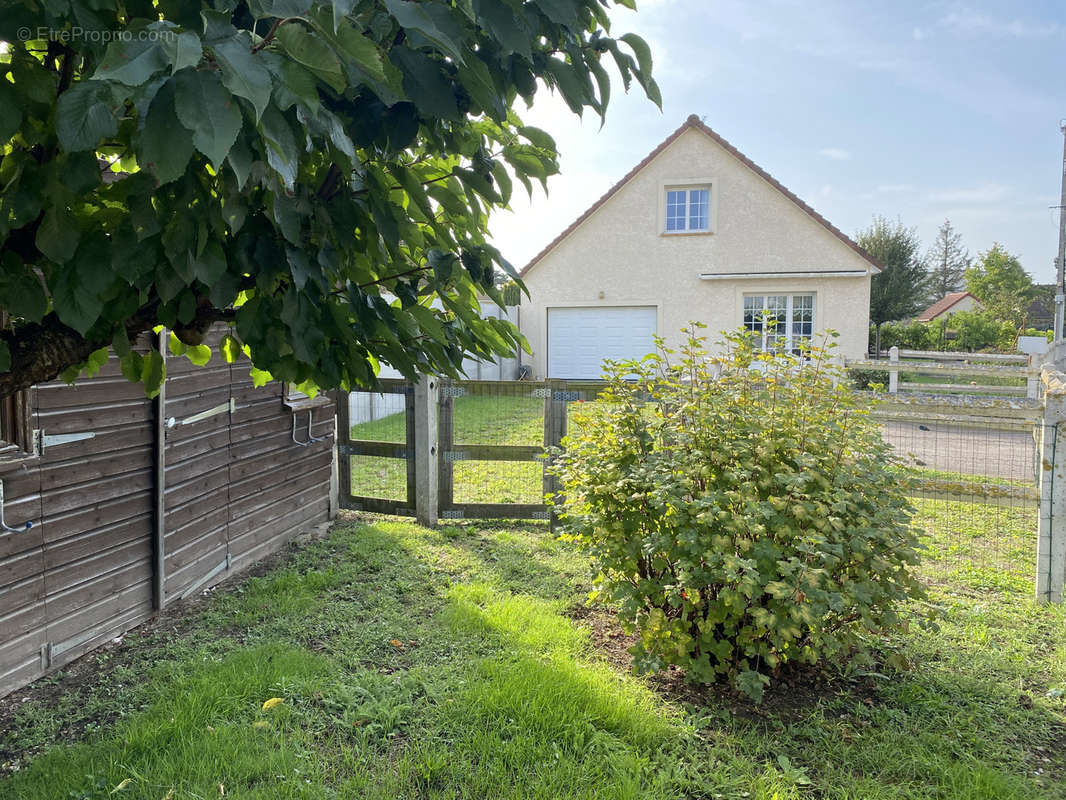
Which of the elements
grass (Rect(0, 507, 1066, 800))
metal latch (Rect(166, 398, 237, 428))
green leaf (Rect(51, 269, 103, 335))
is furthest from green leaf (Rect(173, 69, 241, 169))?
metal latch (Rect(166, 398, 237, 428))

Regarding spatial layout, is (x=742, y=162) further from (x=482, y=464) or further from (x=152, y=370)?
(x=152, y=370)

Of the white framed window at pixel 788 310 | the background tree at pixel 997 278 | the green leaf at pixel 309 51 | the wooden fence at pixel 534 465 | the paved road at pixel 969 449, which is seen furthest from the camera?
the background tree at pixel 997 278

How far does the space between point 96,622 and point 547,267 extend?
14314mm

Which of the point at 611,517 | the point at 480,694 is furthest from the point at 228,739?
the point at 611,517

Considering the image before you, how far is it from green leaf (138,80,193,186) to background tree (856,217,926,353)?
28053 millimetres

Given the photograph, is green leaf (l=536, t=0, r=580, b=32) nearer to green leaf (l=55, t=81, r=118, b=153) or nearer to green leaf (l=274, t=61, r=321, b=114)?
green leaf (l=274, t=61, r=321, b=114)

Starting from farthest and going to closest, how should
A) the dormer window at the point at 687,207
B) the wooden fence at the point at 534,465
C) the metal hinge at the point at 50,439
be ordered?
the dormer window at the point at 687,207 < the wooden fence at the point at 534,465 < the metal hinge at the point at 50,439

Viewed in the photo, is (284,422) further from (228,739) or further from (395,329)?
(395,329)

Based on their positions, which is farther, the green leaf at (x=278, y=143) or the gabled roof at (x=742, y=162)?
the gabled roof at (x=742, y=162)

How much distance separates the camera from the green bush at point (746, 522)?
2732 mm

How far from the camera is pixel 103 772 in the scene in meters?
2.34

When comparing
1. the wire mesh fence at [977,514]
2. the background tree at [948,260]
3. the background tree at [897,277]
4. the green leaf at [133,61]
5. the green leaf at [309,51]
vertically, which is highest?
the background tree at [948,260]

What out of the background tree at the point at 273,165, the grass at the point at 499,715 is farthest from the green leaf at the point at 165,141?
the grass at the point at 499,715

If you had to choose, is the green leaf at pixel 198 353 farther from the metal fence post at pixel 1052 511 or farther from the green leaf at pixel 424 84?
the metal fence post at pixel 1052 511
